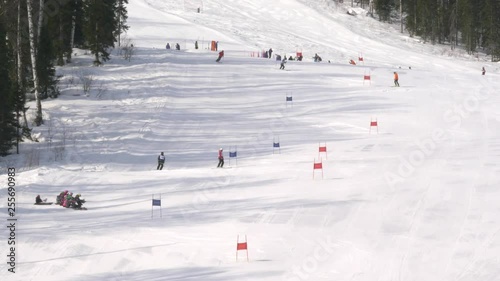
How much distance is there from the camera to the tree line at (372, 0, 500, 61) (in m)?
74.8

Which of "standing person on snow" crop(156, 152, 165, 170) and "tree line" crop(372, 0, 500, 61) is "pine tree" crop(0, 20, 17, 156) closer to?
"standing person on snow" crop(156, 152, 165, 170)

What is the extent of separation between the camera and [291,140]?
31.7 meters

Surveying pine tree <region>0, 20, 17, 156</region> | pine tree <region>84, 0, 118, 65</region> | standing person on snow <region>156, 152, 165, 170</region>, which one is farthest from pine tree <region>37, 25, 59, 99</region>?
standing person on snow <region>156, 152, 165, 170</region>

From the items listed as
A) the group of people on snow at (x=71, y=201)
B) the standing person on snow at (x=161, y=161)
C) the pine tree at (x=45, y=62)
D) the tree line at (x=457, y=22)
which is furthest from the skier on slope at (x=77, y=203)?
the tree line at (x=457, y=22)

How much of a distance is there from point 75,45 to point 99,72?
25.0 feet

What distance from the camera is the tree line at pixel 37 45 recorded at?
2959cm

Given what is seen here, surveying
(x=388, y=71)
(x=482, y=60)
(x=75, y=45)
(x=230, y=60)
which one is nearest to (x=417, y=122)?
(x=388, y=71)

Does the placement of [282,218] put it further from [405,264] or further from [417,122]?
[417,122]

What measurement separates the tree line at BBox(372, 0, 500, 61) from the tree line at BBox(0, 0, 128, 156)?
41.5 metres

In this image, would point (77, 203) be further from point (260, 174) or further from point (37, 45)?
point (37, 45)

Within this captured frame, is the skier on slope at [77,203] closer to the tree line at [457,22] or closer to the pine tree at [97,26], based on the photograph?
the pine tree at [97,26]

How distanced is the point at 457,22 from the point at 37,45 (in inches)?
2320

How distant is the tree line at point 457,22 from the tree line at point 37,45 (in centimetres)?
4152

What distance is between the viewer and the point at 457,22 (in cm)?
7912
